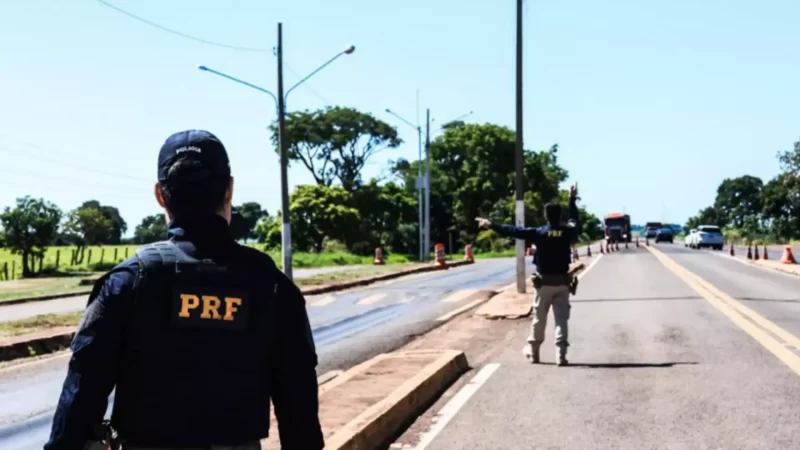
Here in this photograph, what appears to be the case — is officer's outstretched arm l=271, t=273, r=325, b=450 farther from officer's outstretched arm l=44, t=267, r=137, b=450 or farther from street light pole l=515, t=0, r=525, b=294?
street light pole l=515, t=0, r=525, b=294

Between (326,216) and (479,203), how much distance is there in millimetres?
26524

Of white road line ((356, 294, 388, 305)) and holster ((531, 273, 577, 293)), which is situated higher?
holster ((531, 273, 577, 293))

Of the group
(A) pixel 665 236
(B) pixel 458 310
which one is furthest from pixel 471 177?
(B) pixel 458 310

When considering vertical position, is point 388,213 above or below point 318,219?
above

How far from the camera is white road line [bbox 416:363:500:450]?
711cm

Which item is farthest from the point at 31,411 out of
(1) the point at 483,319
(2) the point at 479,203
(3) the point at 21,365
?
(2) the point at 479,203

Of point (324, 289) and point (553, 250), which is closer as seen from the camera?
point (553, 250)

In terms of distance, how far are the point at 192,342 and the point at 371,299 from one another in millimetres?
20496

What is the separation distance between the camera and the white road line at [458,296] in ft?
71.6

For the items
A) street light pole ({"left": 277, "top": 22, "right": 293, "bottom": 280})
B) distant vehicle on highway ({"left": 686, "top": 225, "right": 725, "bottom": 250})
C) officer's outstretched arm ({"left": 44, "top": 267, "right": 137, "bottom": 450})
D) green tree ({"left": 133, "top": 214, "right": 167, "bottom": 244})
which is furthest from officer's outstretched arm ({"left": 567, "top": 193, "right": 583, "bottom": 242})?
green tree ({"left": 133, "top": 214, "right": 167, "bottom": 244})

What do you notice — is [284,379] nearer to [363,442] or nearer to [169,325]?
[169,325]

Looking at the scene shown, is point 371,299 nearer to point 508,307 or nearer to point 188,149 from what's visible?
point 508,307

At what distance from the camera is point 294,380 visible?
284 centimetres

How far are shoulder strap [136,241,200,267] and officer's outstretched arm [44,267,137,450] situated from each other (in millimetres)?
49
